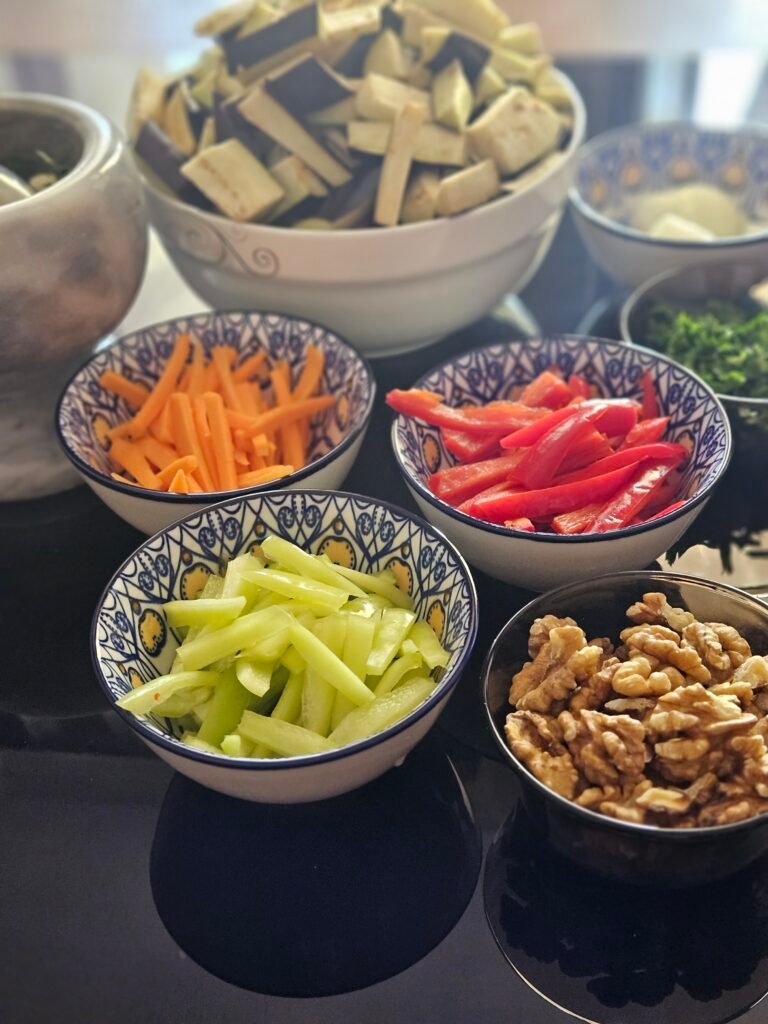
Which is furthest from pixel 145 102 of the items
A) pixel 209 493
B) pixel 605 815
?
pixel 605 815

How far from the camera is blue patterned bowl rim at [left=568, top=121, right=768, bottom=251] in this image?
1.59 meters

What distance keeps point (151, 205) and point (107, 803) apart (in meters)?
0.88

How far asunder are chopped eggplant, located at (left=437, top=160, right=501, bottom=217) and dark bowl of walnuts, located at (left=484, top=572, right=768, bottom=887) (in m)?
0.63

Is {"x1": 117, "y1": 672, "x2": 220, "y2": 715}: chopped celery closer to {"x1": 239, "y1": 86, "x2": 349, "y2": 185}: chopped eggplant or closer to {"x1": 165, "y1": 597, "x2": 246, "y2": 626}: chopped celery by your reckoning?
{"x1": 165, "y1": 597, "x2": 246, "y2": 626}: chopped celery

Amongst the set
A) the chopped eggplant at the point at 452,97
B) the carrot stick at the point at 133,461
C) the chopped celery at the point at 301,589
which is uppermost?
the chopped eggplant at the point at 452,97

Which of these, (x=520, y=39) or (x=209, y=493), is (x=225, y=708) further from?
(x=520, y=39)

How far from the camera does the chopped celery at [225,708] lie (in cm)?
98

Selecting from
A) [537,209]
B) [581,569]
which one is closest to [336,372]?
[537,209]

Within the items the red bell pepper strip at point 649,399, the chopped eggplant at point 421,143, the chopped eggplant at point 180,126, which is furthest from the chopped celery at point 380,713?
the chopped eggplant at point 180,126

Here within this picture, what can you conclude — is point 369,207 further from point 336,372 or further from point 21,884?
point 21,884

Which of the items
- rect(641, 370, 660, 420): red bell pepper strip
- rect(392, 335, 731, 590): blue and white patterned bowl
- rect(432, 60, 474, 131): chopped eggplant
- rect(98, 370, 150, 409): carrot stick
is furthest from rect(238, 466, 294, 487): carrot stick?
rect(432, 60, 474, 131): chopped eggplant

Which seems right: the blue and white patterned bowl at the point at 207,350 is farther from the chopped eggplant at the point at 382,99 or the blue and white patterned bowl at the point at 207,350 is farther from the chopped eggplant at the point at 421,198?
the chopped eggplant at the point at 382,99

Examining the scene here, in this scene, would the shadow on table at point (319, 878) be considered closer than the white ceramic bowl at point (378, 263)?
Yes

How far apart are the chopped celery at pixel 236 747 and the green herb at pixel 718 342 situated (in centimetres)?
→ 82
